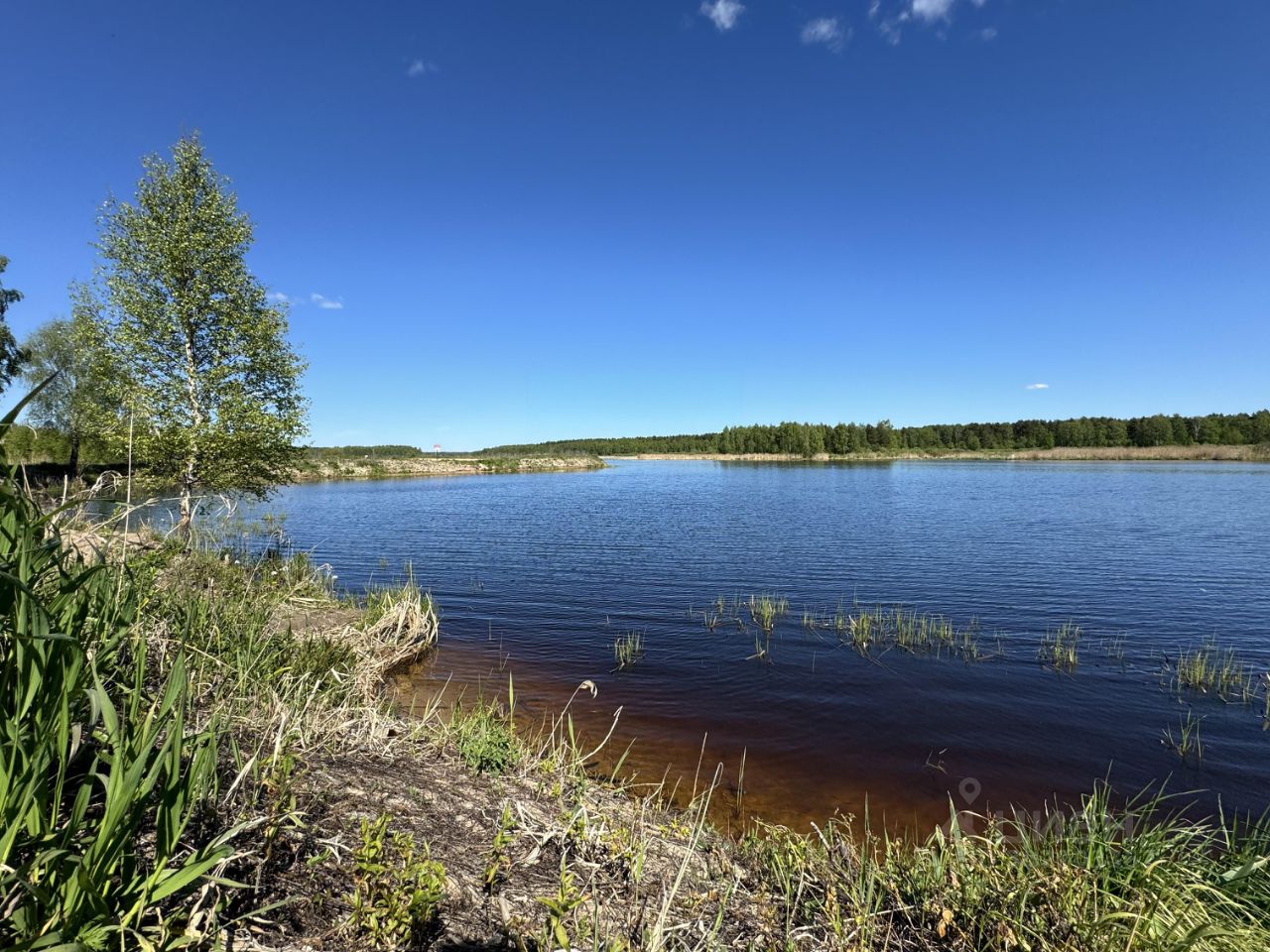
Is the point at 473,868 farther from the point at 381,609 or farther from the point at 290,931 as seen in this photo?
the point at 381,609

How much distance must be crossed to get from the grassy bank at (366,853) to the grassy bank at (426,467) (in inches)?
3027

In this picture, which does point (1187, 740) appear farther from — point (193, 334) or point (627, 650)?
point (193, 334)

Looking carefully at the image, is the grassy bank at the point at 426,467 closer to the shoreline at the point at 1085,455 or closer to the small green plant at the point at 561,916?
the shoreline at the point at 1085,455

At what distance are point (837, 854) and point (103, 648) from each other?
5547mm

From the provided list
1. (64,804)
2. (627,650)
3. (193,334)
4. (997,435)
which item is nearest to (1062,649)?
(627,650)

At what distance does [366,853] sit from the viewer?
131 inches

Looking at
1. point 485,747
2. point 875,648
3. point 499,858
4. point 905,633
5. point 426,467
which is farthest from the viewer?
point 426,467

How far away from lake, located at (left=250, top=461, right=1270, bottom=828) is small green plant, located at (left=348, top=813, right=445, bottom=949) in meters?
5.96

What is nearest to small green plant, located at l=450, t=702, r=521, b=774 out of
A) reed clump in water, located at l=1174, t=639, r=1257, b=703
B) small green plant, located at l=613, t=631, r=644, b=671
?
small green plant, located at l=613, t=631, r=644, b=671

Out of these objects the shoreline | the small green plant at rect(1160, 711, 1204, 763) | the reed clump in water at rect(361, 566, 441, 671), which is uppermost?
the shoreline

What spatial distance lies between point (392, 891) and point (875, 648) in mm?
14001

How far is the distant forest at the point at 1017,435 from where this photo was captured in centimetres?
14038

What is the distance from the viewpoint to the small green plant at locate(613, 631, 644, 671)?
13.7 metres

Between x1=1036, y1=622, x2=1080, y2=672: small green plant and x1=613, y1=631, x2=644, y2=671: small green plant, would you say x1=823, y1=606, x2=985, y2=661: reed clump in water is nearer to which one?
x1=1036, y1=622, x2=1080, y2=672: small green plant
